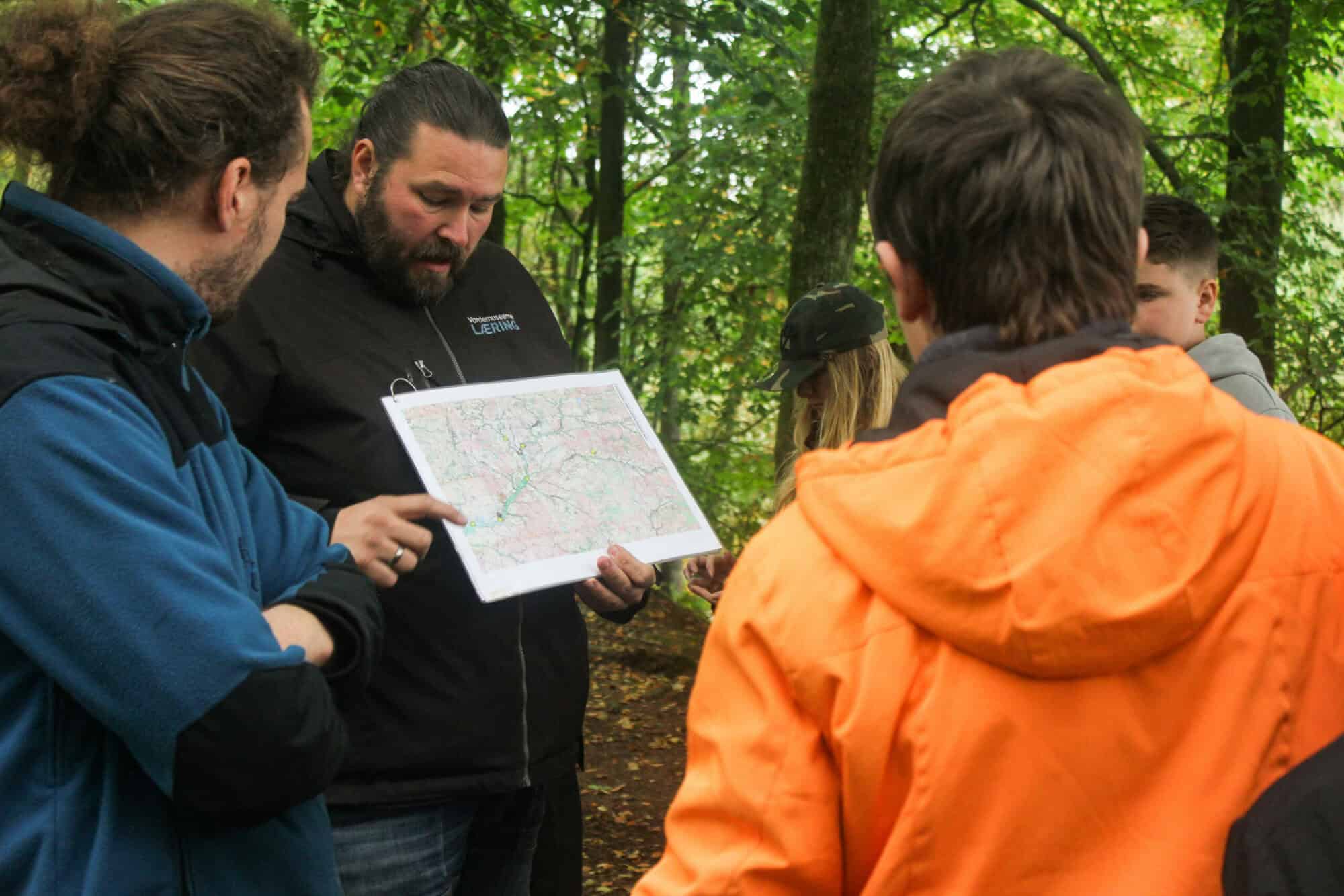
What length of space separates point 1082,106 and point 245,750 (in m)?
1.34

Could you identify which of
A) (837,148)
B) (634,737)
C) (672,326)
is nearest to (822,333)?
(837,148)

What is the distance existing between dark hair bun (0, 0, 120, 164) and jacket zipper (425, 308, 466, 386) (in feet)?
3.97

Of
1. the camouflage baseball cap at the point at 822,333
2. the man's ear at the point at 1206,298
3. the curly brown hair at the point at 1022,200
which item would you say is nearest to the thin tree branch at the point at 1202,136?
the man's ear at the point at 1206,298

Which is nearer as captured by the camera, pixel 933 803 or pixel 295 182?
pixel 933 803

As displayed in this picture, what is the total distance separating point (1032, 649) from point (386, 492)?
174 centimetres

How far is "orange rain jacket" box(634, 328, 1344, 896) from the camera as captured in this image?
1.18 m

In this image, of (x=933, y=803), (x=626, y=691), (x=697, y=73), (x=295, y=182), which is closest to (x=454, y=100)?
(x=295, y=182)

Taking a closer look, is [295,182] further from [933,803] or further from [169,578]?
[933,803]

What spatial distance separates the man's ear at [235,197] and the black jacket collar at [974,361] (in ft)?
3.40

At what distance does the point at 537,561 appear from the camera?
8.36 ft

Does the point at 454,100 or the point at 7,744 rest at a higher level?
the point at 454,100

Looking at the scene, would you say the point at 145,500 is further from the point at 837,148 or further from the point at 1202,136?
the point at 1202,136

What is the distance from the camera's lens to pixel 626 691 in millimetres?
6957

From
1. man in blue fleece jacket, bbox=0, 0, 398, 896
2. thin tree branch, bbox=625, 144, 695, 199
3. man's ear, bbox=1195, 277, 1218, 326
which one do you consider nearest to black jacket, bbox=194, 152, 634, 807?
man in blue fleece jacket, bbox=0, 0, 398, 896
